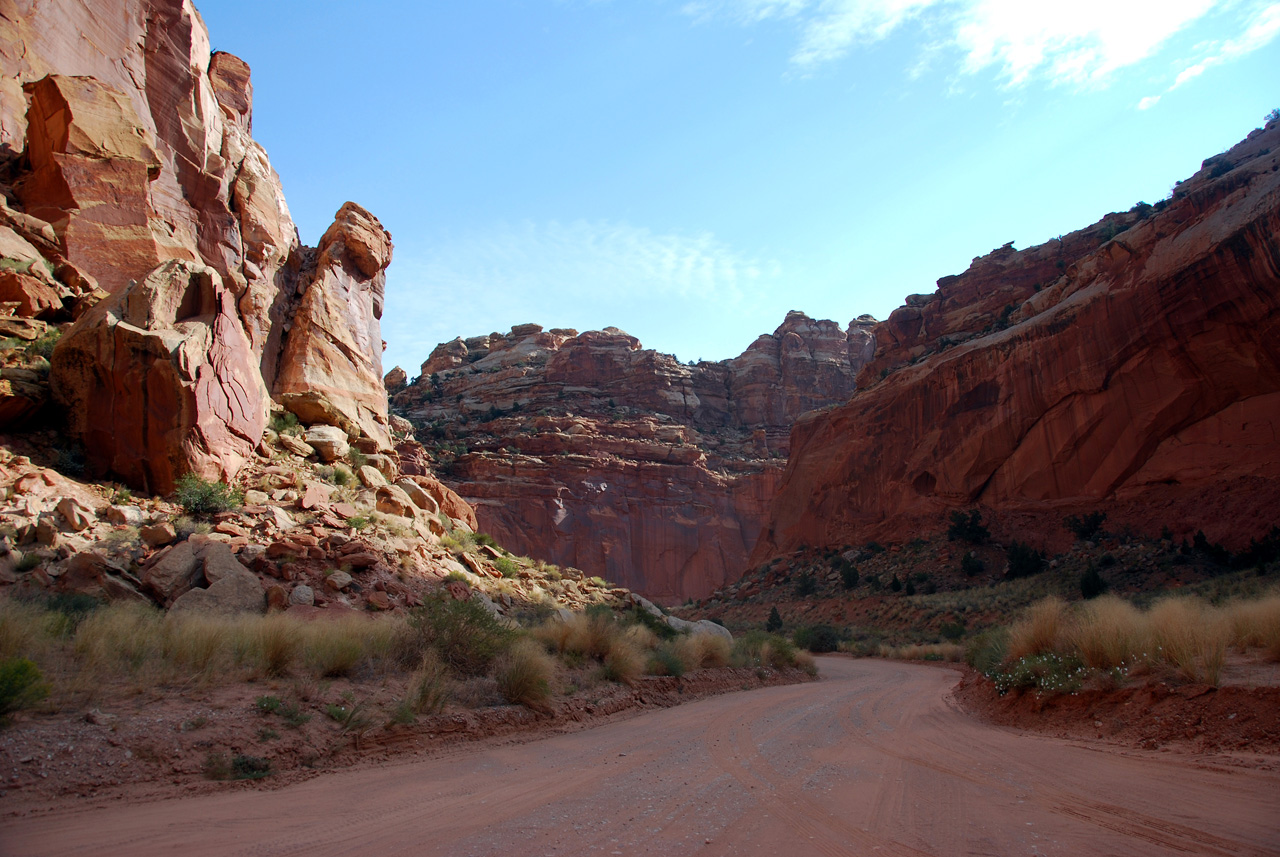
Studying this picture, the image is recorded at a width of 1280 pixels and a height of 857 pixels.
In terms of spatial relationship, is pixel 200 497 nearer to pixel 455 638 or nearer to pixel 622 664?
pixel 455 638

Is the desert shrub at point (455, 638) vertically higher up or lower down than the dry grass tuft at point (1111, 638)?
higher up

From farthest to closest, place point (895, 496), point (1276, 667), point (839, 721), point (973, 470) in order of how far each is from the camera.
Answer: point (895, 496)
point (973, 470)
point (839, 721)
point (1276, 667)

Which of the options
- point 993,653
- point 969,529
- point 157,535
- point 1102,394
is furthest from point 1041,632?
point 969,529

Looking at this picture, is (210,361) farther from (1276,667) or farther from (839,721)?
(1276,667)

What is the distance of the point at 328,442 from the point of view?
1691 centimetres

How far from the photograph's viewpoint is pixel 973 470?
36656 mm

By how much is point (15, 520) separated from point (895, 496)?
40.4 m

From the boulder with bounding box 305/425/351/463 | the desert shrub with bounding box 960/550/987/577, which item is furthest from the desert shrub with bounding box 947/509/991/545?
the boulder with bounding box 305/425/351/463

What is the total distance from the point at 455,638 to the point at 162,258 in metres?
13.3

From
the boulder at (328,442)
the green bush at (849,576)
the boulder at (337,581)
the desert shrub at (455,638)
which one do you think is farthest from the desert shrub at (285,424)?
the green bush at (849,576)

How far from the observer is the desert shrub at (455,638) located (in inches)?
371

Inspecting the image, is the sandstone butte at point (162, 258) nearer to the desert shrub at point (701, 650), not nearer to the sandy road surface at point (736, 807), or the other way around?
the sandy road surface at point (736, 807)

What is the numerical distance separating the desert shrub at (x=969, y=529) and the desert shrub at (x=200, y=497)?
110 ft

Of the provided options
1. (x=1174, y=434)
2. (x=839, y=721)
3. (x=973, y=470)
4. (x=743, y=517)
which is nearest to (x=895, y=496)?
(x=973, y=470)
